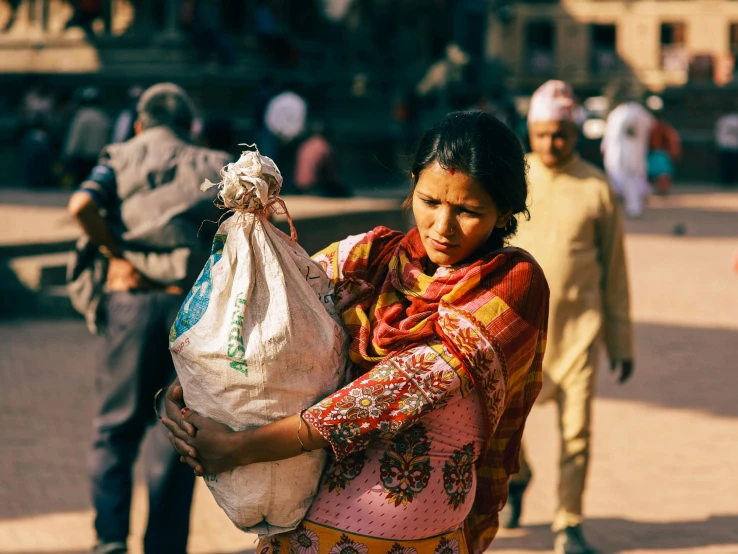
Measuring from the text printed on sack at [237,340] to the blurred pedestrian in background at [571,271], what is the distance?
2.81 m

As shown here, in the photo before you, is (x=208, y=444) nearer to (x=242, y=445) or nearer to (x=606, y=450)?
(x=242, y=445)

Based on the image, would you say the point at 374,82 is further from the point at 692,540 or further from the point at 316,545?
the point at 316,545

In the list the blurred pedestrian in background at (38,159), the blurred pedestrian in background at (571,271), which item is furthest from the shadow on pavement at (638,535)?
the blurred pedestrian in background at (38,159)

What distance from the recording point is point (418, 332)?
2.35 metres

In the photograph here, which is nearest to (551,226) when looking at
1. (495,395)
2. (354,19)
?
(495,395)

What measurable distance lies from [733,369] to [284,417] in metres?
7.23

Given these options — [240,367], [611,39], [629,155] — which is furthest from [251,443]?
[611,39]

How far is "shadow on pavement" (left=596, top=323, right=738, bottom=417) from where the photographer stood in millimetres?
7938

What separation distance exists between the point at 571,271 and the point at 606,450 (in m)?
2.13

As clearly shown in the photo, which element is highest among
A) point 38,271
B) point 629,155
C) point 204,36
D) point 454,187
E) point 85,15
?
point 85,15

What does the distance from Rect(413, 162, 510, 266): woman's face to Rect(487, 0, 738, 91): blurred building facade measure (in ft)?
155

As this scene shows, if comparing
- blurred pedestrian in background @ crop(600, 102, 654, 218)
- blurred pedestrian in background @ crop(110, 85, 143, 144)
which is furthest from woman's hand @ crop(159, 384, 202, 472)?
blurred pedestrian in background @ crop(600, 102, 654, 218)

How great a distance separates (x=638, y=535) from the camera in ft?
17.6

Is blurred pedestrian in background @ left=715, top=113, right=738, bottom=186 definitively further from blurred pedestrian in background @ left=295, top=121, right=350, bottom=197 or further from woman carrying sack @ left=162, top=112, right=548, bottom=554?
woman carrying sack @ left=162, top=112, right=548, bottom=554
